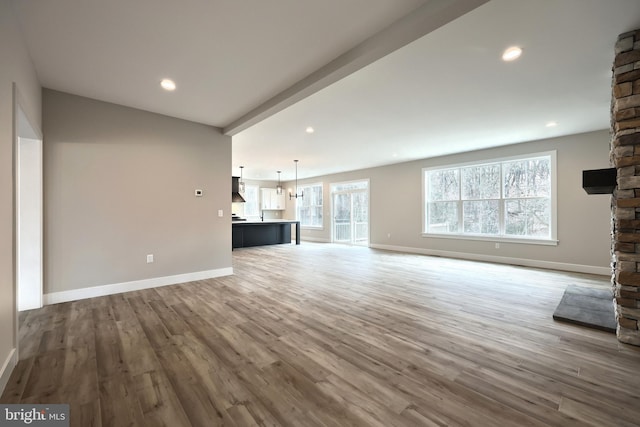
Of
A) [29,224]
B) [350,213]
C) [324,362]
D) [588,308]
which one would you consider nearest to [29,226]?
[29,224]

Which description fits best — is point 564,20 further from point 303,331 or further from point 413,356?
point 303,331

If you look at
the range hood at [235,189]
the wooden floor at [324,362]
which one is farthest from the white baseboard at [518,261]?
the range hood at [235,189]

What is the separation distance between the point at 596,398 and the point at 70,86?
558 centimetres

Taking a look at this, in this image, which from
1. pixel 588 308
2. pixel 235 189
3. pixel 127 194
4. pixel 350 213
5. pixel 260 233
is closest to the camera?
pixel 588 308

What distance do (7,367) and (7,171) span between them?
1311 millimetres

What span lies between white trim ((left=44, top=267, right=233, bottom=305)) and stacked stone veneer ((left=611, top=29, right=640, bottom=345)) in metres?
4.97

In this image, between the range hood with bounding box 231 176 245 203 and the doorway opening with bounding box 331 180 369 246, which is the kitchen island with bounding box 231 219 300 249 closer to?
the range hood with bounding box 231 176 245 203

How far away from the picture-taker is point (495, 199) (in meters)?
6.24

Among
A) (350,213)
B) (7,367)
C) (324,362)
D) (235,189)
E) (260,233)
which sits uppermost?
(235,189)

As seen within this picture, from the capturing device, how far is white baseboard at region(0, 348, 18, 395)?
5.61ft

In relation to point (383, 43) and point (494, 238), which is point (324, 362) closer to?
point (383, 43)

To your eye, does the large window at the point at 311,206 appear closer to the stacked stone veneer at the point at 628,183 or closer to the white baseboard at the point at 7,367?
the stacked stone veneer at the point at 628,183

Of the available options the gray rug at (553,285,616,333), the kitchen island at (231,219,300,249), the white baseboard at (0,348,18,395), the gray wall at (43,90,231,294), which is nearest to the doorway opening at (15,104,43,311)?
the gray wall at (43,90,231,294)

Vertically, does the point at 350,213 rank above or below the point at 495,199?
below
